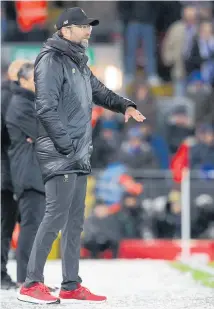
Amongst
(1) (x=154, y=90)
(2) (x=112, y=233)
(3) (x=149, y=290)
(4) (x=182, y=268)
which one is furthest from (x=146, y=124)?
(3) (x=149, y=290)

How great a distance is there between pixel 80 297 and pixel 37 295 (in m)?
0.33

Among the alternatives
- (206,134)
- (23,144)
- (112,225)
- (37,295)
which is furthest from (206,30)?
(37,295)

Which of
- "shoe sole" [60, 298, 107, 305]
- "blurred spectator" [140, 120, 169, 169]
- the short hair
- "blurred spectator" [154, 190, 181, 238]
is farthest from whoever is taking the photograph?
"blurred spectator" [140, 120, 169, 169]

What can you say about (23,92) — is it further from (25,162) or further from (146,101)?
(146,101)

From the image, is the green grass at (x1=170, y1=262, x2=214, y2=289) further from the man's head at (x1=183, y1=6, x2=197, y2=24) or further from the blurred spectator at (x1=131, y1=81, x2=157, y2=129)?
the man's head at (x1=183, y1=6, x2=197, y2=24)

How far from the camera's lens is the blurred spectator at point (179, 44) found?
55.9 feet

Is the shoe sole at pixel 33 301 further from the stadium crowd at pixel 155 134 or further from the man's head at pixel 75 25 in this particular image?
the man's head at pixel 75 25

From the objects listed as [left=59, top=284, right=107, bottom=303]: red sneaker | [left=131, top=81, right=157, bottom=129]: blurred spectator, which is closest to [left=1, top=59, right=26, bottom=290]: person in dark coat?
[left=59, top=284, right=107, bottom=303]: red sneaker

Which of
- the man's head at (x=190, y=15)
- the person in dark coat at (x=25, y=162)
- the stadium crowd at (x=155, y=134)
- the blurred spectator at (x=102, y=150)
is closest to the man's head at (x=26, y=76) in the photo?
the person in dark coat at (x=25, y=162)

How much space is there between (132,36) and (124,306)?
10.8 m

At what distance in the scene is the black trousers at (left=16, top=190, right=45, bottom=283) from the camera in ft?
24.9

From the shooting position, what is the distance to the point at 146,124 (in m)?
15.8

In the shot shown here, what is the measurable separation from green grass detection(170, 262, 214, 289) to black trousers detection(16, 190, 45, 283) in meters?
1.31

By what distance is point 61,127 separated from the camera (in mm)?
6602
